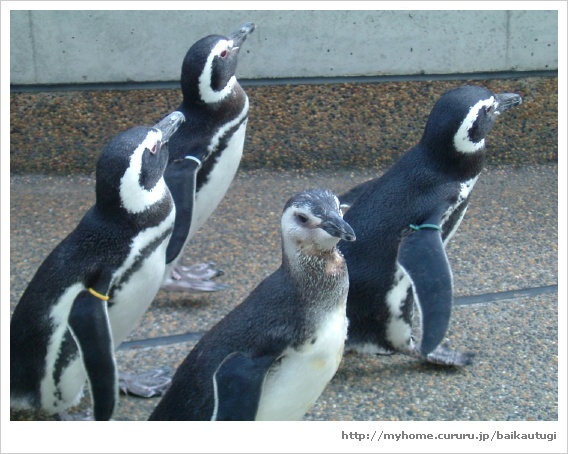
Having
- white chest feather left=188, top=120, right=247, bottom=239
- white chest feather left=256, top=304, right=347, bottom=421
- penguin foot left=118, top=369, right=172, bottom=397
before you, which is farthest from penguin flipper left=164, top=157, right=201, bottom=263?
white chest feather left=256, top=304, right=347, bottom=421

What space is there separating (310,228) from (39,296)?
33.7 inches

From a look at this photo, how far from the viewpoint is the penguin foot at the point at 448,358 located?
2.70m

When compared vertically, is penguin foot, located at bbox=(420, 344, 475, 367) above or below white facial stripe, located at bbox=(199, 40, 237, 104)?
below

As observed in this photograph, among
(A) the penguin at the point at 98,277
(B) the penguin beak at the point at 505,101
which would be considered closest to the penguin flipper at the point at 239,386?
(A) the penguin at the point at 98,277

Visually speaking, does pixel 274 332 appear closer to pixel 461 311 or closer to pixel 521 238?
pixel 461 311

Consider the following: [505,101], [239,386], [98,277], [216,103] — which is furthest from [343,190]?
[239,386]

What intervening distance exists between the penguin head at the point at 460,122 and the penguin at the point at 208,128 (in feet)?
2.55

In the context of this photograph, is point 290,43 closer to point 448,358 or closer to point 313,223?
point 448,358

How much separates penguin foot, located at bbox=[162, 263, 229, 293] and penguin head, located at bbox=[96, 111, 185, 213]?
753 mm

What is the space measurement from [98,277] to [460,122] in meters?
1.19

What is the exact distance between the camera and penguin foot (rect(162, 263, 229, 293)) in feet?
10.4

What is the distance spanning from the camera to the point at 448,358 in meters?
2.71

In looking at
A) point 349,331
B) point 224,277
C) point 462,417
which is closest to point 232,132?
point 224,277

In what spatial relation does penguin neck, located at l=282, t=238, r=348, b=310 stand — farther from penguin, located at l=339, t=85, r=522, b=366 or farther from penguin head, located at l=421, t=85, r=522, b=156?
penguin head, located at l=421, t=85, r=522, b=156
